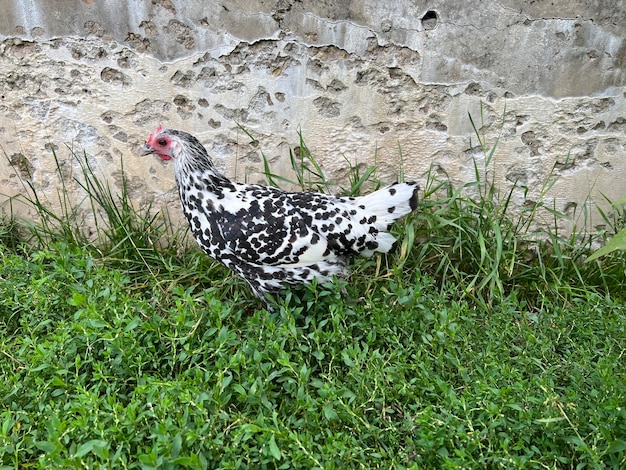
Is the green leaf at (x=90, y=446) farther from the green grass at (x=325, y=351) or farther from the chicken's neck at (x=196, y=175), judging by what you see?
the chicken's neck at (x=196, y=175)

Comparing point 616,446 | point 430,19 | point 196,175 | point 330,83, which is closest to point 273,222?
point 196,175

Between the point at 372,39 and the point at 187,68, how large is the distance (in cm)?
113

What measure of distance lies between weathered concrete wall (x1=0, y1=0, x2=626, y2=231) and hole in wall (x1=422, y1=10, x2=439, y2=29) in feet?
0.04

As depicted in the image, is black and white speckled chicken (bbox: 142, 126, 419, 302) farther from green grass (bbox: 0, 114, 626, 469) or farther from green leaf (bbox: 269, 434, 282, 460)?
green leaf (bbox: 269, 434, 282, 460)

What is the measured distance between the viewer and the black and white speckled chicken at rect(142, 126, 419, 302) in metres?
2.76

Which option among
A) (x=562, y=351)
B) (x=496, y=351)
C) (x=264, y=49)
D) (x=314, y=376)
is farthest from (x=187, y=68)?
(x=562, y=351)

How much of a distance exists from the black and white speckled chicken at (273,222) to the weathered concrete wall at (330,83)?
717 mm

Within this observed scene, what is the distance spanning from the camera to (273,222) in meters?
2.76

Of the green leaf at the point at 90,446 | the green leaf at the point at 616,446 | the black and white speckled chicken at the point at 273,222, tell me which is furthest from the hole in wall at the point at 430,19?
the green leaf at the point at 90,446

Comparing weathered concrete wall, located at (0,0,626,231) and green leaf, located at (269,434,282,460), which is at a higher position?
weathered concrete wall, located at (0,0,626,231)

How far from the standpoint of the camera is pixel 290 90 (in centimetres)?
339

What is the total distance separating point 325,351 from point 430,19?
1.97 m

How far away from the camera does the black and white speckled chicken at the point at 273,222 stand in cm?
276

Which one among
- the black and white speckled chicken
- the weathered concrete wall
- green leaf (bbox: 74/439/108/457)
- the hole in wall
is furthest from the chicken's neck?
the hole in wall
